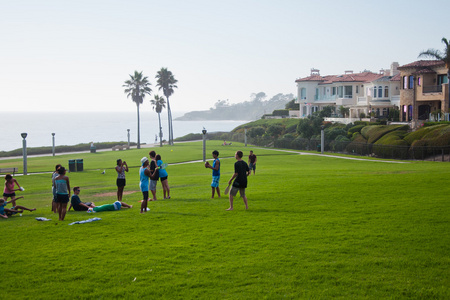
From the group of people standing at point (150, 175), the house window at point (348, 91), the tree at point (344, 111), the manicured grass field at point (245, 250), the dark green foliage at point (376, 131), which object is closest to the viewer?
the manicured grass field at point (245, 250)

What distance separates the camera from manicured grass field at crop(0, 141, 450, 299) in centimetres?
832

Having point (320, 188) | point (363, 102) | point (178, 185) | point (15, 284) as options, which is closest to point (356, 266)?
point (15, 284)

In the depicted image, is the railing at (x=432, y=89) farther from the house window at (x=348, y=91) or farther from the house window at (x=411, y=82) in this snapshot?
the house window at (x=348, y=91)

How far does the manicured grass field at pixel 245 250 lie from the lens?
8.32 meters

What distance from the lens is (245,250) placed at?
34.1 ft

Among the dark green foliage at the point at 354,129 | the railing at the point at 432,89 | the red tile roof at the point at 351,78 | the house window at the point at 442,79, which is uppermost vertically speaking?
the red tile roof at the point at 351,78

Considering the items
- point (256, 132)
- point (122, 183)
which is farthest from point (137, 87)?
point (122, 183)

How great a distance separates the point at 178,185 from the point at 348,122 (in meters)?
50.7

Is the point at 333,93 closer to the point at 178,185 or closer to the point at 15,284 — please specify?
the point at 178,185

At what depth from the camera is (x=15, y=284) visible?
346 inches

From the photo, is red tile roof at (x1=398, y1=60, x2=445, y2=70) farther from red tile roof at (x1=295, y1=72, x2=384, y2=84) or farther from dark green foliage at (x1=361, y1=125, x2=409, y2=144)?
red tile roof at (x1=295, y1=72, x2=384, y2=84)

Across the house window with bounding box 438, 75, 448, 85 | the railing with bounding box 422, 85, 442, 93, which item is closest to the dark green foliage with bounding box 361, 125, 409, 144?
the railing with bounding box 422, 85, 442, 93

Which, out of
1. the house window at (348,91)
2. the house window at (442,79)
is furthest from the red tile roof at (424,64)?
the house window at (348,91)

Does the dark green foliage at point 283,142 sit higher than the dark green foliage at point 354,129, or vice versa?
the dark green foliage at point 354,129
